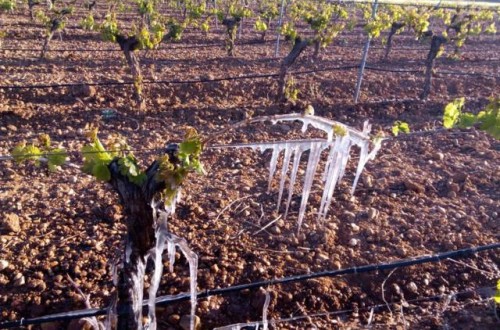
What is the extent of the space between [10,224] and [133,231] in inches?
85.2

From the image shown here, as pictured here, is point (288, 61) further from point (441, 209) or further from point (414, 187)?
point (441, 209)

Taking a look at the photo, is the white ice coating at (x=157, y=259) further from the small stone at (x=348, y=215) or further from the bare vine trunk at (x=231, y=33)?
the bare vine trunk at (x=231, y=33)

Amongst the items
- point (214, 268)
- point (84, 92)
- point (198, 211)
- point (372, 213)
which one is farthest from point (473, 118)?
point (84, 92)

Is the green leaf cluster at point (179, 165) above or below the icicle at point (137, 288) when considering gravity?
above

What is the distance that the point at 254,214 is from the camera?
472 cm

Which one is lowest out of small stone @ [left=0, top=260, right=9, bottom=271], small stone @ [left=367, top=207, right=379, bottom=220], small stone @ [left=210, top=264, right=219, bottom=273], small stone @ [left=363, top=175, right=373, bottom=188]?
small stone @ [left=0, top=260, right=9, bottom=271]

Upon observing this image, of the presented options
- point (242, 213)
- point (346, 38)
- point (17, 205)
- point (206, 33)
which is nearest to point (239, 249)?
point (242, 213)

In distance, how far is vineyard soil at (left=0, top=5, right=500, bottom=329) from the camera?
3662 millimetres

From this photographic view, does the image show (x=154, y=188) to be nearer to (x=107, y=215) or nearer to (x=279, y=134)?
(x=107, y=215)

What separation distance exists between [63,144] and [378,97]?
5.84 meters


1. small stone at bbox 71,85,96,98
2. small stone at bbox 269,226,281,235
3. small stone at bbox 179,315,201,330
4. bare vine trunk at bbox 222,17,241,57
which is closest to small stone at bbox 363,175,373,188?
small stone at bbox 269,226,281,235

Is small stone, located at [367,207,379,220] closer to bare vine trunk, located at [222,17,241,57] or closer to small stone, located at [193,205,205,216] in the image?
Result: small stone, located at [193,205,205,216]

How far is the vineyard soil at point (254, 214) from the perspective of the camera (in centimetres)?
366

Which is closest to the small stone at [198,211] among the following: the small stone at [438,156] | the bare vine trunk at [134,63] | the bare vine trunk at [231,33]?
the bare vine trunk at [134,63]
